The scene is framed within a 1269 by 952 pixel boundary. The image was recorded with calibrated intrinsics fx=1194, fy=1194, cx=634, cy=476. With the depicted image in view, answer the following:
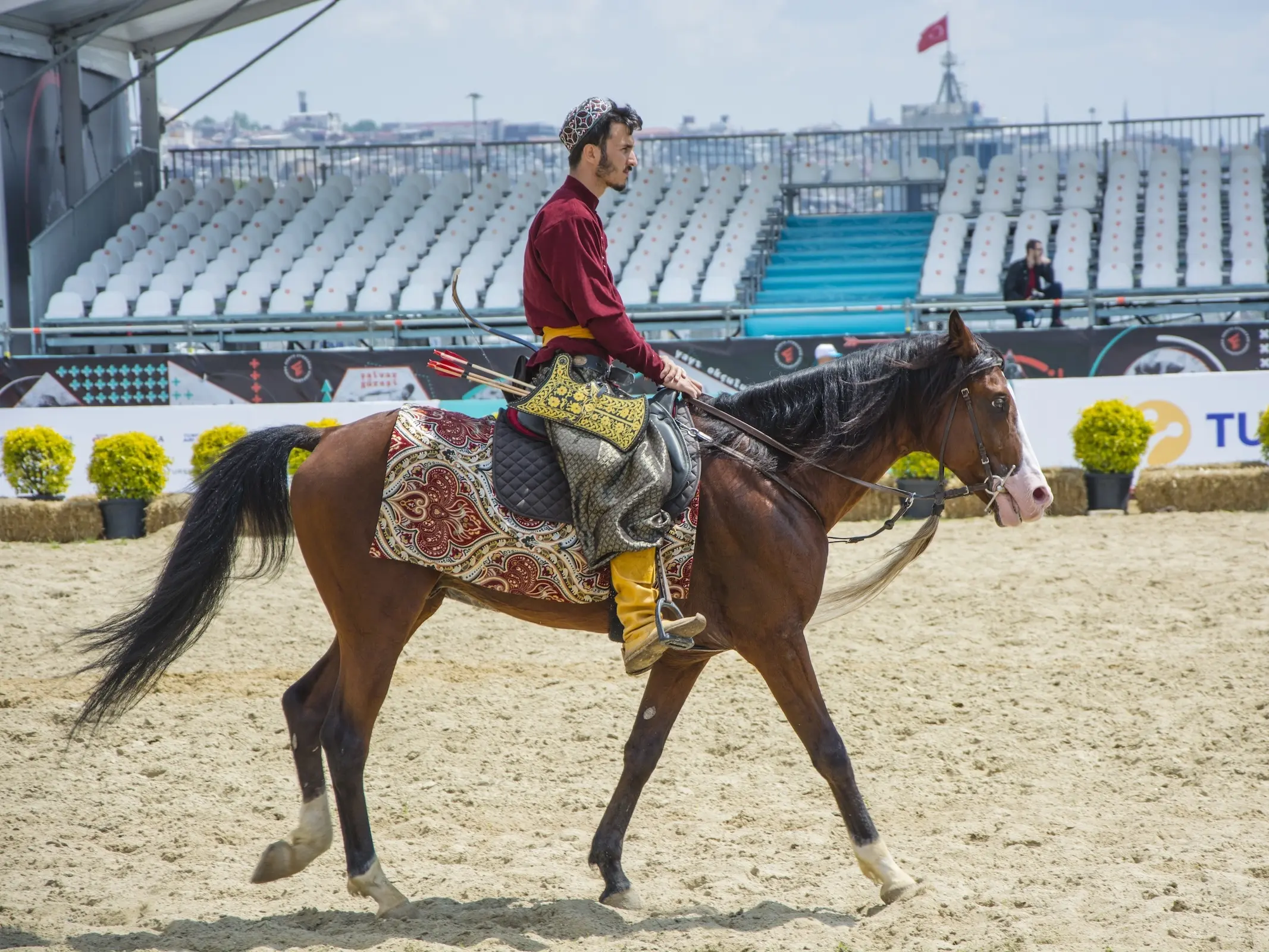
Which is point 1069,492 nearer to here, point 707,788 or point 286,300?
point 707,788

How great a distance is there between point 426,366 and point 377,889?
8.06 meters

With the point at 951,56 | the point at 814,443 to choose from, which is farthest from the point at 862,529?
the point at 951,56

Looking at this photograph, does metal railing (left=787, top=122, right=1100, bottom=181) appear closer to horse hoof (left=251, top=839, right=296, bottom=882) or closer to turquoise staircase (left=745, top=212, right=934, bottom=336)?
turquoise staircase (left=745, top=212, right=934, bottom=336)

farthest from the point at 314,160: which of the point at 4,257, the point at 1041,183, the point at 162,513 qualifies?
the point at 162,513

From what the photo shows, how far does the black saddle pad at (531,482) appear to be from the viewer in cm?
384

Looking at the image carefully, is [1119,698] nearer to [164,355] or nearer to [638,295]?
[164,355]

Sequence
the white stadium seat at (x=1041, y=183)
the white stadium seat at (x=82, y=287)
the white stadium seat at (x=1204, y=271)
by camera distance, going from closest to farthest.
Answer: the white stadium seat at (x=1204, y=271) → the white stadium seat at (x=82, y=287) → the white stadium seat at (x=1041, y=183)

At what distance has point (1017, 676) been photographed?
600cm

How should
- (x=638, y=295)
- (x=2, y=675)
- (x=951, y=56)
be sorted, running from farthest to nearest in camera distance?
(x=951, y=56) → (x=638, y=295) → (x=2, y=675)

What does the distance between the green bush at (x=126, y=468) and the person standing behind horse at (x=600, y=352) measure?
7.37 meters

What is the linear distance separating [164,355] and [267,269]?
18.8 feet

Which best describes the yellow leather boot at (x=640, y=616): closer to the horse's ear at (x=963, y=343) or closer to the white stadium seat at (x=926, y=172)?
the horse's ear at (x=963, y=343)

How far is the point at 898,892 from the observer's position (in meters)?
3.75

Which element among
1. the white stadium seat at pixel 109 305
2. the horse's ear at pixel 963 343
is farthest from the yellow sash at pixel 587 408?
the white stadium seat at pixel 109 305
